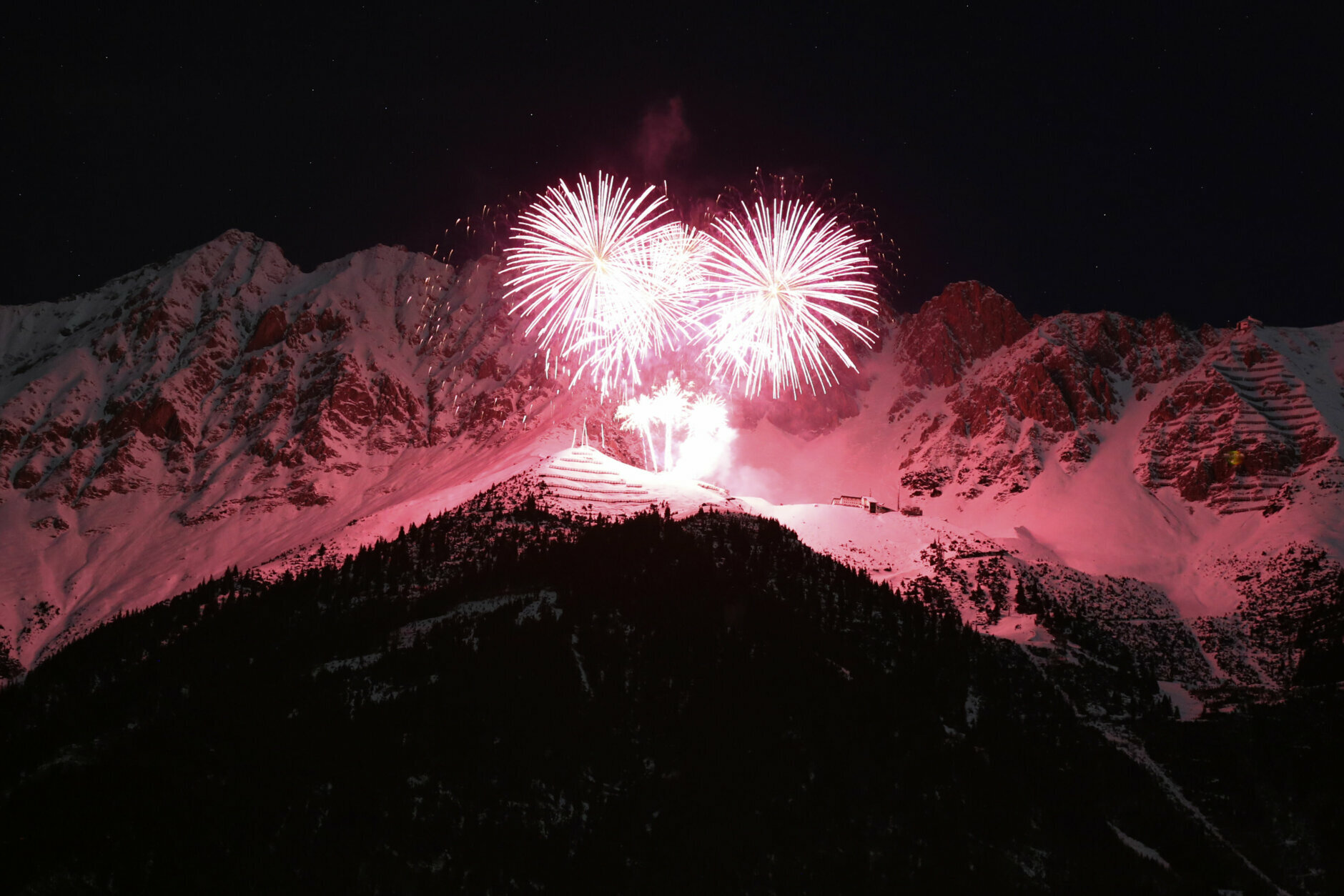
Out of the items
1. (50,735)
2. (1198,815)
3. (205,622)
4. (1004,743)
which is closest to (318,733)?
(50,735)

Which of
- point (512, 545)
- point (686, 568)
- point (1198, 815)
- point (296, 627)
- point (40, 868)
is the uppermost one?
point (512, 545)

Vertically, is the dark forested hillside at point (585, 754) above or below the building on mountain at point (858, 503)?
below

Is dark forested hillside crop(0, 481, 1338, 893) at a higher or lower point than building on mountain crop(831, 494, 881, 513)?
lower

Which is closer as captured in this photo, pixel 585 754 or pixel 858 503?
pixel 585 754

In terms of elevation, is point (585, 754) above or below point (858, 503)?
below

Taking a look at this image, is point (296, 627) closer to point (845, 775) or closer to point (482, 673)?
point (482, 673)

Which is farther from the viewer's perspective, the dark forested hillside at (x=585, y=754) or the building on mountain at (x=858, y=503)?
the building on mountain at (x=858, y=503)

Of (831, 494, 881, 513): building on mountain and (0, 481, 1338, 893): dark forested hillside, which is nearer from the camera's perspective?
(0, 481, 1338, 893): dark forested hillside

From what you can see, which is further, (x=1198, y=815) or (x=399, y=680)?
(x=1198, y=815)
